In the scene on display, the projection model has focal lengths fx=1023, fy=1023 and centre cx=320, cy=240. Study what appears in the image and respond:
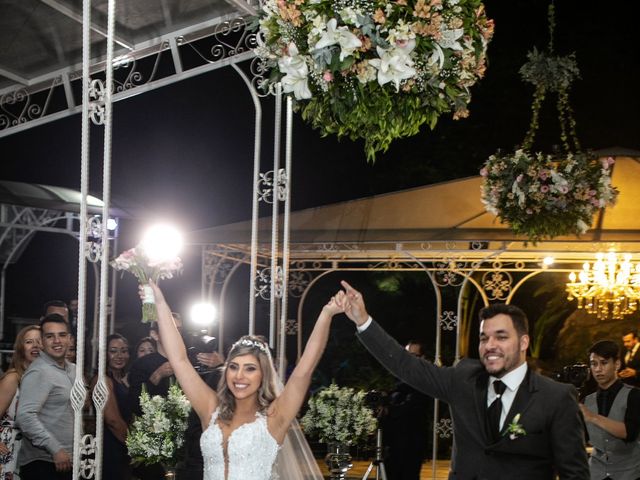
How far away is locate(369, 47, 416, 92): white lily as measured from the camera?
3.58 meters

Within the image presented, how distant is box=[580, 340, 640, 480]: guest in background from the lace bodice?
9.12ft

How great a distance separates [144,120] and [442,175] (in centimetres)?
560

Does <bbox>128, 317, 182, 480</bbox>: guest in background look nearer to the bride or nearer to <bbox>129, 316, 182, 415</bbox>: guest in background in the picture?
<bbox>129, 316, 182, 415</bbox>: guest in background

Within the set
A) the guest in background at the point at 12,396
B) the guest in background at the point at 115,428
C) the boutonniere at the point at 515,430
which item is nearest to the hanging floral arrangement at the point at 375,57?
the boutonniere at the point at 515,430

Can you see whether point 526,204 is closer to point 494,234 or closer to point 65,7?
point 494,234

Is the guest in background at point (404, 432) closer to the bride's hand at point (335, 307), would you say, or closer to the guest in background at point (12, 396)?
the guest in background at point (12, 396)

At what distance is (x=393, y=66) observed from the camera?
3.58m

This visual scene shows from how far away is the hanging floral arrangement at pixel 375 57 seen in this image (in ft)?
11.8

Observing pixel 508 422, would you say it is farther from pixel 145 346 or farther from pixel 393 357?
pixel 145 346

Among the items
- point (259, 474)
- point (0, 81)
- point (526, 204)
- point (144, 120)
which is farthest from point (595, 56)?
point (259, 474)

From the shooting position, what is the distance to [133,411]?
7.01 m

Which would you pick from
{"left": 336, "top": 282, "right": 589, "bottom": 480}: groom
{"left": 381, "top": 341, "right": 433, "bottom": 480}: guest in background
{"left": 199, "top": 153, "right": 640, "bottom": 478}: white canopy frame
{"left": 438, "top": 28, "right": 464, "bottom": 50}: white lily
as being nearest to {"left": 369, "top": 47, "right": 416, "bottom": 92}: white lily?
{"left": 438, "top": 28, "right": 464, "bottom": 50}: white lily

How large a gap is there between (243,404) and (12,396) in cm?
218

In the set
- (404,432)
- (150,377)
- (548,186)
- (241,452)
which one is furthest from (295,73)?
(404,432)
